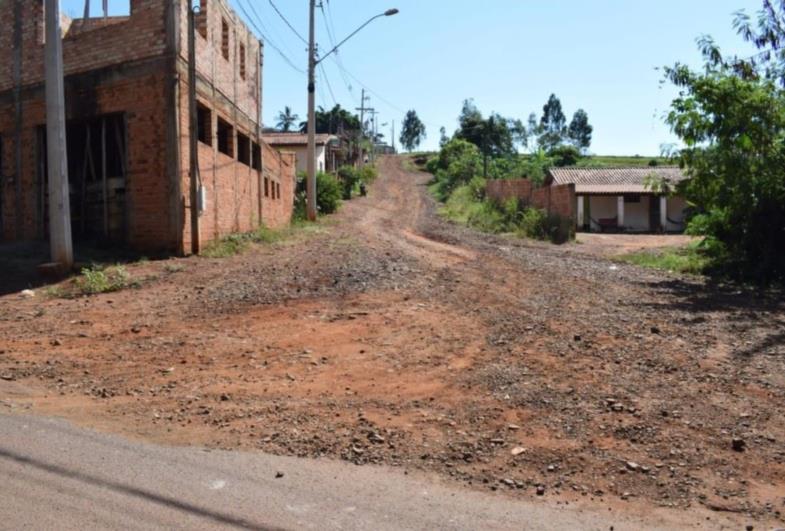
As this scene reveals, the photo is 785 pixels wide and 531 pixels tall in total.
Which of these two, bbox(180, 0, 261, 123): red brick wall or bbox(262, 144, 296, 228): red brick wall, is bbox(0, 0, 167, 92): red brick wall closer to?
bbox(180, 0, 261, 123): red brick wall

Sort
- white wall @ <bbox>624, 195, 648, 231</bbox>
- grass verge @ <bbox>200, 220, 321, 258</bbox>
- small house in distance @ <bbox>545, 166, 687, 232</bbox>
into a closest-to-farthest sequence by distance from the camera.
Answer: grass verge @ <bbox>200, 220, 321, 258</bbox>, small house in distance @ <bbox>545, 166, 687, 232</bbox>, white wall @ <bbox>624, 195, 648, 231</bbox>

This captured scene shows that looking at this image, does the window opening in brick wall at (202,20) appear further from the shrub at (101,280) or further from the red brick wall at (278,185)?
the red brick wall at (278,185)

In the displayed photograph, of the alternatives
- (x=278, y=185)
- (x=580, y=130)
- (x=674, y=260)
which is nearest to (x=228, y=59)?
(x=278, y=185)

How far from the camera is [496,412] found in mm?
5168

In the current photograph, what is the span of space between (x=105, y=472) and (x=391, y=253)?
35.5ft

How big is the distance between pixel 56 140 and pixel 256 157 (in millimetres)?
10068

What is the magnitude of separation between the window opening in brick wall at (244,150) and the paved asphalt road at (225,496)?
15201mm

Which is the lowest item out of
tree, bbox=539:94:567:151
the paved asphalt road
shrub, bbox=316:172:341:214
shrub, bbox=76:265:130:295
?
the paved asphalt road

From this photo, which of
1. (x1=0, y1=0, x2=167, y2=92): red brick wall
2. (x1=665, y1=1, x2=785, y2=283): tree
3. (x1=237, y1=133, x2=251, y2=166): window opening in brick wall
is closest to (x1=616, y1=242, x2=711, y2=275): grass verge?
(x1=665, y1=1, x2=785, y2=283): tree

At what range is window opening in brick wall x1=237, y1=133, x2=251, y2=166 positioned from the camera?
741 inches

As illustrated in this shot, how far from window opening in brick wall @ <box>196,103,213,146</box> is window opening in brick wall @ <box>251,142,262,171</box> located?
5.00 m

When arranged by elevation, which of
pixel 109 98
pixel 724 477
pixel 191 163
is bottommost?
pixel 724 477

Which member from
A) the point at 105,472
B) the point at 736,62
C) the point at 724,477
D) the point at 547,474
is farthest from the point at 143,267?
the point at 736,62

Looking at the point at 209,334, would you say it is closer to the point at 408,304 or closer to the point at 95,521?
the point at 408,304
